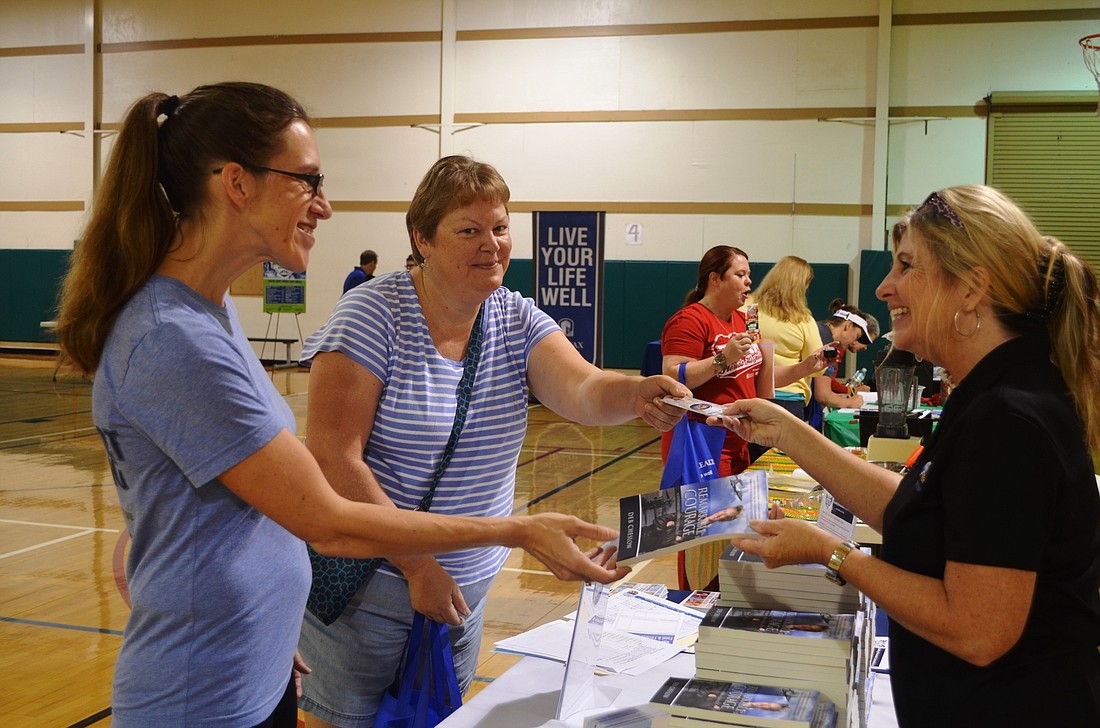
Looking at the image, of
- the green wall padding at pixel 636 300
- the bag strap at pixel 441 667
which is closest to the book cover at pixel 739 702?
the bag strap at pixel 441 667

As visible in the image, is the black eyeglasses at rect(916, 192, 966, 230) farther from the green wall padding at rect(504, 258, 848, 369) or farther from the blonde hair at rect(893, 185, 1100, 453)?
the green wall padding at rect(504, 258, 848, 369)

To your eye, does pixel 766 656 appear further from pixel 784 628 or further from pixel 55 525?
pixel 55 525

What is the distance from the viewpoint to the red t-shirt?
4.45 metres

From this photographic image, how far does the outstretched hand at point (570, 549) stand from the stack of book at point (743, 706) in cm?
29

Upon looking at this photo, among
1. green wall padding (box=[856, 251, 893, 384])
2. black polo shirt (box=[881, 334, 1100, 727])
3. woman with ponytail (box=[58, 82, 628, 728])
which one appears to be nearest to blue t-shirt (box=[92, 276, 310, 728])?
woman with ponytail (box=[58, 82, 628, 728])

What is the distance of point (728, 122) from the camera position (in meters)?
13.7

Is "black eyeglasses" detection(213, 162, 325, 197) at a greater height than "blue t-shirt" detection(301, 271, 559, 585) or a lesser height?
greater

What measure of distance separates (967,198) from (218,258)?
3.89 ft

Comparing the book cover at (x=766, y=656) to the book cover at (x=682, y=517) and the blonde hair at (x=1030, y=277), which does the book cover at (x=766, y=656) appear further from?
the blonde hair at (x=1030, y=277)

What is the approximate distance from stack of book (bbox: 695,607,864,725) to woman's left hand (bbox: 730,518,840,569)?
0.09 meters

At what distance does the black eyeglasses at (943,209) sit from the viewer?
60.1 inches

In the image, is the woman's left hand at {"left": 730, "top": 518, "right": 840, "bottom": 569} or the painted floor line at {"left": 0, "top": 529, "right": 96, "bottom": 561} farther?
the painted floor line at {"left": 0, "top": 529, "right": 96, "bottom": 561}

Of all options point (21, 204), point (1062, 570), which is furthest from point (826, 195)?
point (21, 204)

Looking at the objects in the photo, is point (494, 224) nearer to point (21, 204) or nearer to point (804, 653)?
point (804, 653)
